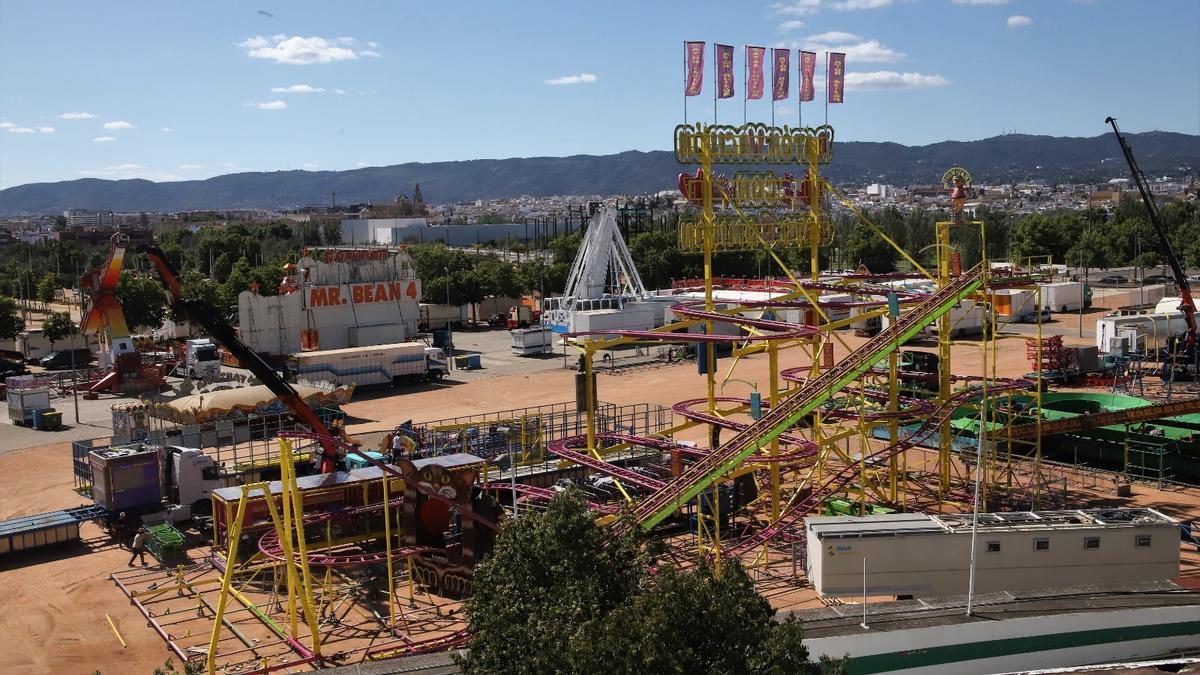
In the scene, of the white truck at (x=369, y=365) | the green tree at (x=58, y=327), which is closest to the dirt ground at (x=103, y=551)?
the white truck at (x=369, y=365)

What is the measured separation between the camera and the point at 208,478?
33.0 m

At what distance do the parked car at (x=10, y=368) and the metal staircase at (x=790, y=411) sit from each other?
48712 millimetres

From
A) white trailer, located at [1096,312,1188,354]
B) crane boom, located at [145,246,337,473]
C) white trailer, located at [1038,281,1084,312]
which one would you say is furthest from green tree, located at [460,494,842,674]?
white trailer, located at [1038,281,1084,312]

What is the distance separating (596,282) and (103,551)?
1886 inches

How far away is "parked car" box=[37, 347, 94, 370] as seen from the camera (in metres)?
66.7

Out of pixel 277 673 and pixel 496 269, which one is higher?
pixel 496 269

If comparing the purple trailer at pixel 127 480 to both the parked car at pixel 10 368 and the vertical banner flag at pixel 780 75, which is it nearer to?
the vertical banner flag at pixel 780 75

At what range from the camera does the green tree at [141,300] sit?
242 feet

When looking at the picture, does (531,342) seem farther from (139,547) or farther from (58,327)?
(139,547)

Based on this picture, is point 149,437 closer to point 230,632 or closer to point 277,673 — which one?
point 230,632

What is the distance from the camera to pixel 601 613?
1577 centimetres

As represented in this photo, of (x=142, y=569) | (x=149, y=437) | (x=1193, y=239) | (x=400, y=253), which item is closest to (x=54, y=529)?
(x=142, y=569)

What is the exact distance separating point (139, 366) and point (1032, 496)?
44261 mm

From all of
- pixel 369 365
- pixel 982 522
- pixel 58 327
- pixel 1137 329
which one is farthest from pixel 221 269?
pixel 982 522
